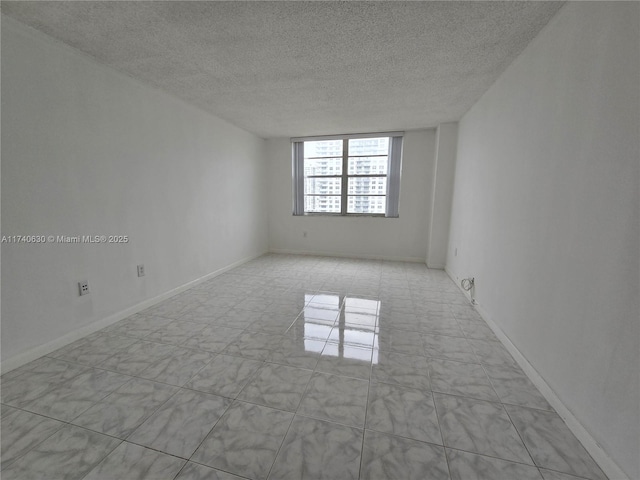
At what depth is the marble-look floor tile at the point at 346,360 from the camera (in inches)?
69.3

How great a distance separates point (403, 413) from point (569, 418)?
81 cm

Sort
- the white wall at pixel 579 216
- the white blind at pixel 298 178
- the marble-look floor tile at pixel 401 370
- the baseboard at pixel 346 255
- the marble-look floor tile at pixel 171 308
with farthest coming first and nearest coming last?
the white blind at pixel 298 178, the baseboard at pixel 346 255, the marble-look floor tile at pixel 171 308, the marble-look floor tile at pixel 401 370, the white wall at pixel 579 216

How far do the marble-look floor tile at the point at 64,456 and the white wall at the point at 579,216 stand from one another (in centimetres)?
216

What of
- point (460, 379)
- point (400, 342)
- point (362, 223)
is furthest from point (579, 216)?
→ point (362, 223)

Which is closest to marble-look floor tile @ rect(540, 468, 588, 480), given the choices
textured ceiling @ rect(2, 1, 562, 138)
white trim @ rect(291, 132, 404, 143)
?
textured ceiling @ rect(2, 1, 562, 138)

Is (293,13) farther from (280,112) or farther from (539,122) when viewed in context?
(280,112)

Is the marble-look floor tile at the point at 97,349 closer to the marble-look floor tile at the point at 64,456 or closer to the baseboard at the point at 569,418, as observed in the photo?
the marble-look floor tile at the point at 64,456

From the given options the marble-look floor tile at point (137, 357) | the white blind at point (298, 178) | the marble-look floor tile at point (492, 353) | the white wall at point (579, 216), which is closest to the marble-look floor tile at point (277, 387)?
the marble-look floor tile at point (137, 357)

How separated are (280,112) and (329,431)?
11.1 ft

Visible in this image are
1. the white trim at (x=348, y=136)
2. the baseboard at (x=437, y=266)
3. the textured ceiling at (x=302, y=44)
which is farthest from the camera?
the white trim at (x=348, y=136)

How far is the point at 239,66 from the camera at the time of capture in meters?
2.21

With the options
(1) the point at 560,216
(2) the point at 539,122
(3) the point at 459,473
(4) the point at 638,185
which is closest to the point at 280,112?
(2) the point at 539,122

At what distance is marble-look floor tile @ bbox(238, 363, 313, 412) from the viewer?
1.50 metres

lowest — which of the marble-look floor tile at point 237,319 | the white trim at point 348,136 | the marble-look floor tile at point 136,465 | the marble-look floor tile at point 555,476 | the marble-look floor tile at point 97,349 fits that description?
the marble-look floor tile at point 237,319
